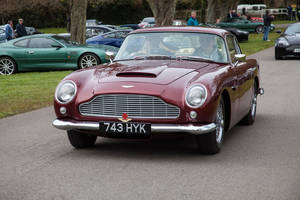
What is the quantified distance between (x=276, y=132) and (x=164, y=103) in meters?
2.62

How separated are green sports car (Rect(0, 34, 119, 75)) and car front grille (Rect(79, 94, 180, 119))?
41.7ft

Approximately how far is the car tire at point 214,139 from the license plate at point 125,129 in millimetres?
655

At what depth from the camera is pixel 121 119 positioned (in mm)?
6625

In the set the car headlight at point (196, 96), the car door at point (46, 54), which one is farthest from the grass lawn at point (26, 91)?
the car headlight at point (196, 96)

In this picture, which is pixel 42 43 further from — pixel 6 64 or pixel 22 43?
pixel 6 64

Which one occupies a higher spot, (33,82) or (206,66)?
(206,66)

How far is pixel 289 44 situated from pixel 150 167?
1715 centimetres

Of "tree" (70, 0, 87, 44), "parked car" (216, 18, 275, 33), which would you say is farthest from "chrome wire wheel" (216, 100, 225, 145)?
"parked car" (216, 18, 275, 33)

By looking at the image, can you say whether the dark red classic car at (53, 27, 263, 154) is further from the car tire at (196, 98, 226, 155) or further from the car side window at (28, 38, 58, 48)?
the car side window at (28, 38, 58, 48)

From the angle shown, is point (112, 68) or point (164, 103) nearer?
point (164, 103)

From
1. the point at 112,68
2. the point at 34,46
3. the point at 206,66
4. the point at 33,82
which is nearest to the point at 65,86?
the point at 112,68

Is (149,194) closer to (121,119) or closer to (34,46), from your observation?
(121,119)

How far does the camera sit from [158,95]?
6.55 metres

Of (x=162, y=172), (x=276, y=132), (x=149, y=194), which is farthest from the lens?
(x=276, y=132)
